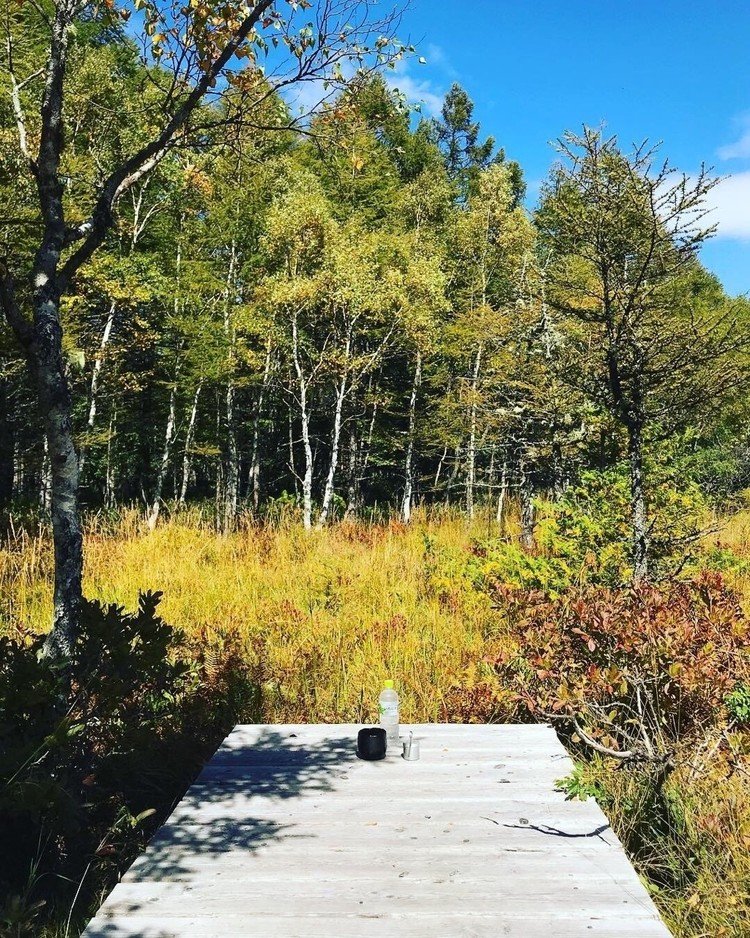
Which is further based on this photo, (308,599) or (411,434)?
(411,434)

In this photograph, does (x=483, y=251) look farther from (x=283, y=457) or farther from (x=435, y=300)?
(x=283, y=457)

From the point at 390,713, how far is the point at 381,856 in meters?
1.15

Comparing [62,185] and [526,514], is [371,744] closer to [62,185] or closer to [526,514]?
[62,185]

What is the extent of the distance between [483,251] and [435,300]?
546cm

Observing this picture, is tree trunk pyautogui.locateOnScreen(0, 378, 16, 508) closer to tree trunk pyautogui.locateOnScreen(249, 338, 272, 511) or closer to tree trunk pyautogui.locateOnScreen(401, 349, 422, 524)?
tree trunk pyautogui.locateOnScreen(249, 338, 272, 511)

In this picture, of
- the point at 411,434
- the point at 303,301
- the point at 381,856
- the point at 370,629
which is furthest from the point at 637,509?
the point at 411,434

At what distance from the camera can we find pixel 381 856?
275 cm

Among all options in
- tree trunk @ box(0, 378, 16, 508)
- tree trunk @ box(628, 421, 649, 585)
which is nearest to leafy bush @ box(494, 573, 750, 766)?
tree trunk @ box(628, 421, 649, 585)

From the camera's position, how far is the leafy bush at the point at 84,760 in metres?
3.14

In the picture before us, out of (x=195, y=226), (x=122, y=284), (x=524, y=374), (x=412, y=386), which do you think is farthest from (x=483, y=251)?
(x=524, y=374)

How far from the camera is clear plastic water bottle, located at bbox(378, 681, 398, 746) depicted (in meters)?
3.88

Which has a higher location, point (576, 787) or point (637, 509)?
point (637, 509)

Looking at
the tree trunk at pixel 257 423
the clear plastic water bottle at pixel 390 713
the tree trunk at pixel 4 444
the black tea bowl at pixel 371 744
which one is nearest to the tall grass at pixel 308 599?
the clear plastic water bottle at pixel 390 713

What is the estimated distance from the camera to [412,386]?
26.4 metres
